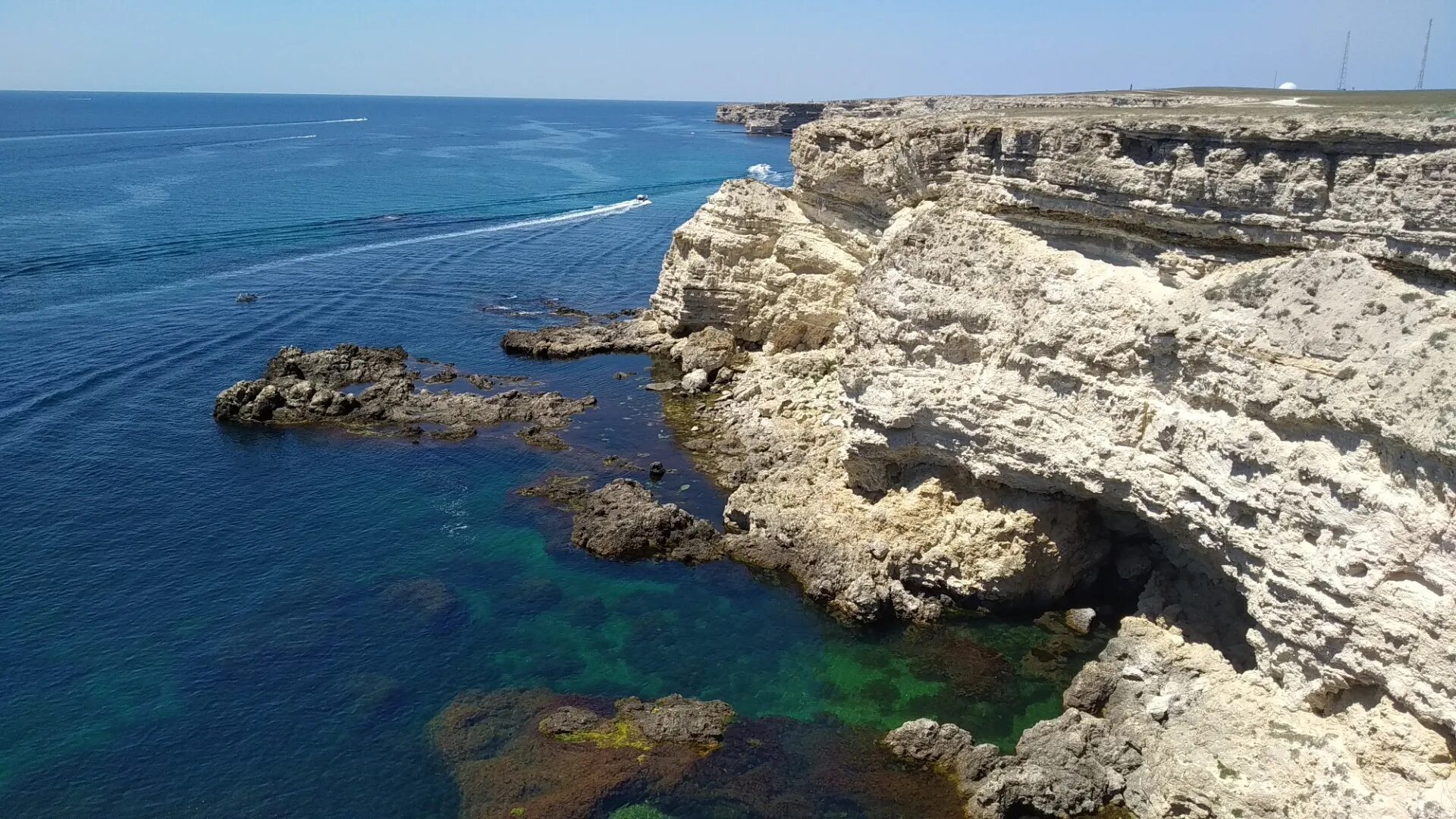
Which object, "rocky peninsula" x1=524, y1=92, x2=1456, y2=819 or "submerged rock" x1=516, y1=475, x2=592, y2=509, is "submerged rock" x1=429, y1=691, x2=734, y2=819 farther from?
"submerged rock" x1=516, y1=475, x2=592, y2=509

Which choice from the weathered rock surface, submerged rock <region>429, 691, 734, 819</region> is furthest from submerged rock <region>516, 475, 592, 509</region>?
submerged rock <region>429, 691, 734, 819</region>

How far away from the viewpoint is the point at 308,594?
30188 mm

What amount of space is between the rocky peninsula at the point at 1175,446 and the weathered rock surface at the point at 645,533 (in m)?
0.43

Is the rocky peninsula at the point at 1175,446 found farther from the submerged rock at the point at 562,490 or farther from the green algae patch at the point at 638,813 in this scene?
the green algae patch at the point at 638,813

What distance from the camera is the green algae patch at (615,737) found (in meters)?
23.7

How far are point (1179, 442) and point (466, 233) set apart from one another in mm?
73772

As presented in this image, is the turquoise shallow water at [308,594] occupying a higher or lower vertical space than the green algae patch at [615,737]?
higher

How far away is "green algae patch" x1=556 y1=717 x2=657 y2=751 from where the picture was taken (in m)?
23.7

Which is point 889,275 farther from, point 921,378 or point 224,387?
point 224,387

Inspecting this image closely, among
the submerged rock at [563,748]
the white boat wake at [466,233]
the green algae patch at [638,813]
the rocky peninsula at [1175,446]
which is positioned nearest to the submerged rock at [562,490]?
the rocky peninsula at [1175,446]

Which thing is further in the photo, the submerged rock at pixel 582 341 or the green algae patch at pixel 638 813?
the submerged rock at pixel 582 341

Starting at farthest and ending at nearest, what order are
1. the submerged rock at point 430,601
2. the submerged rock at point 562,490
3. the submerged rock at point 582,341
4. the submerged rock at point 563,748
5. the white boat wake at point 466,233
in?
the white boat wake at point 466,233 < the submerged rock at point 582,341 < the submerged rock at point 562,490 < the submerged rock at point 430,601 < the submerged rock at point 563,748

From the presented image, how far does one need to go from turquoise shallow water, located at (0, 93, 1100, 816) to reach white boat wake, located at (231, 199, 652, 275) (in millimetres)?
7714

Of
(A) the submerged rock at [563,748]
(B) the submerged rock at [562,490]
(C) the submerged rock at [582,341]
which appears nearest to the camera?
(A) the submerged rock at [563,748]
